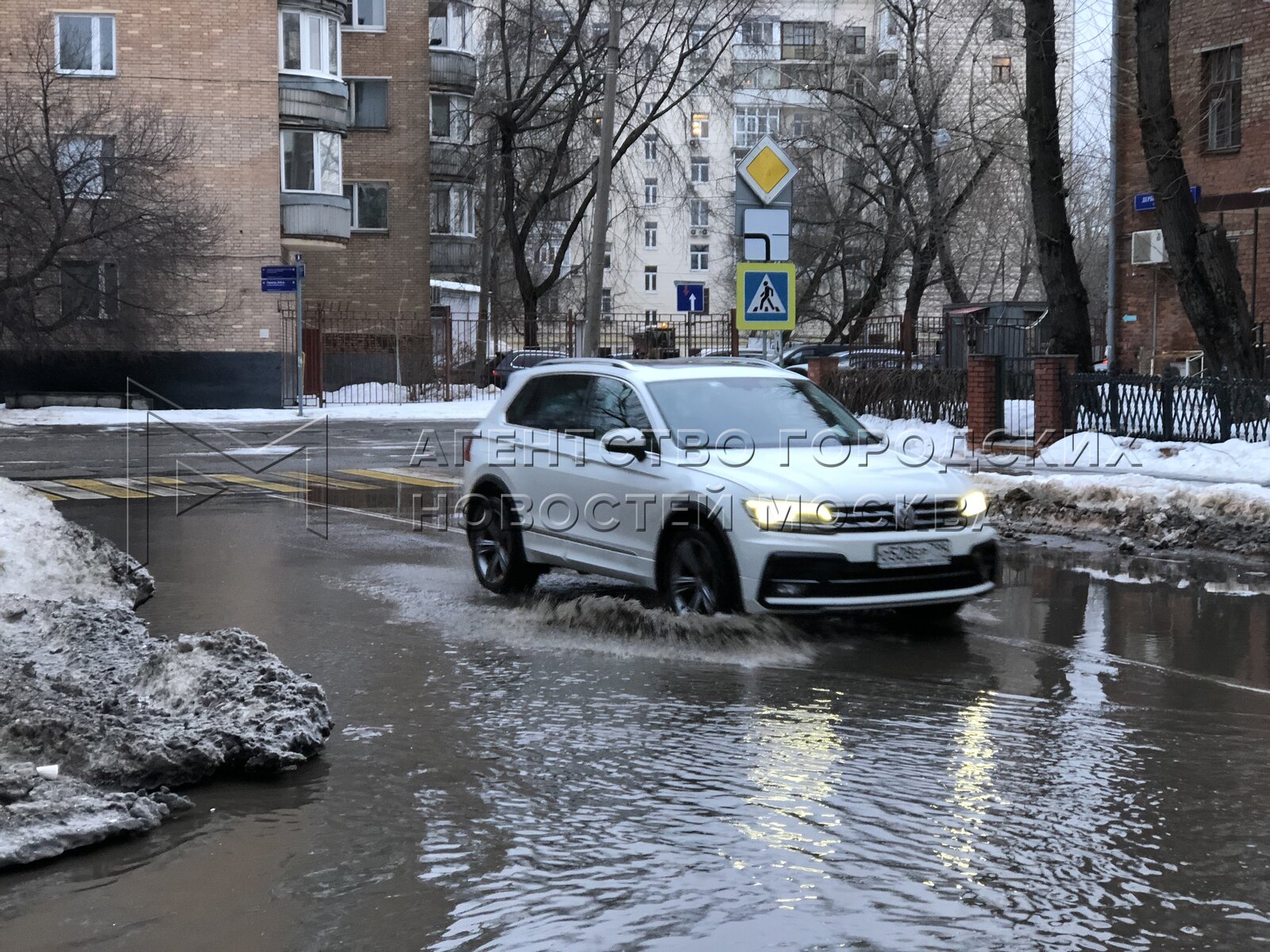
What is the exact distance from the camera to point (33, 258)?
32.6 metres

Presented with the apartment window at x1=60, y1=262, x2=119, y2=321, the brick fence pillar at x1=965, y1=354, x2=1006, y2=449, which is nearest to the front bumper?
the brick fence pillar at x1=965, y1=354, x2=1006, y2=449

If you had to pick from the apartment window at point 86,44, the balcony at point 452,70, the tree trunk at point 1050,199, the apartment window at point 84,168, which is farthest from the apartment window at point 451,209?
the tree trunk at point 1050,199

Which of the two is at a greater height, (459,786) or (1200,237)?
(1200,237)

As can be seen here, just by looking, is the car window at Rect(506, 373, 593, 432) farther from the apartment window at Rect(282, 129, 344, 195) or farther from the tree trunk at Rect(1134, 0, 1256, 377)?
the apartment window at Rect(282, 129, 344, 195)

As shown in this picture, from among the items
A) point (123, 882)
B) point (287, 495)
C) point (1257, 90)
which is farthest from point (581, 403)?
point (1257, 90)

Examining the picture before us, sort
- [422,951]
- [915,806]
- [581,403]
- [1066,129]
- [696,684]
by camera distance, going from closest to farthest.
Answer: [422,951]
[915,806]
[696,684]
[581,403]
[1066,129]

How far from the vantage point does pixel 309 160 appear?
42031 millimetres

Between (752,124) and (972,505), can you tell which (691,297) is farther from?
(752,124)

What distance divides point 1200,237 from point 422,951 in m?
19.7

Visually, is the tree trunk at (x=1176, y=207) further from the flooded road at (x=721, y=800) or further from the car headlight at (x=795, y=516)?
the car headlight at (x=795, y=516)

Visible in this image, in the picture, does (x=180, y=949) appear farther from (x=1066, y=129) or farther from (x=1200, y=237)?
(x=1066, y=129)

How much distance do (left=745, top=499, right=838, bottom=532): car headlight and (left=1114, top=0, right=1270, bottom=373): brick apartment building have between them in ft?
69.4

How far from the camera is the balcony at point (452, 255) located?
54.5 meters

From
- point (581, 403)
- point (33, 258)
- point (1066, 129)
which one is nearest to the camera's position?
point (581, 403)
